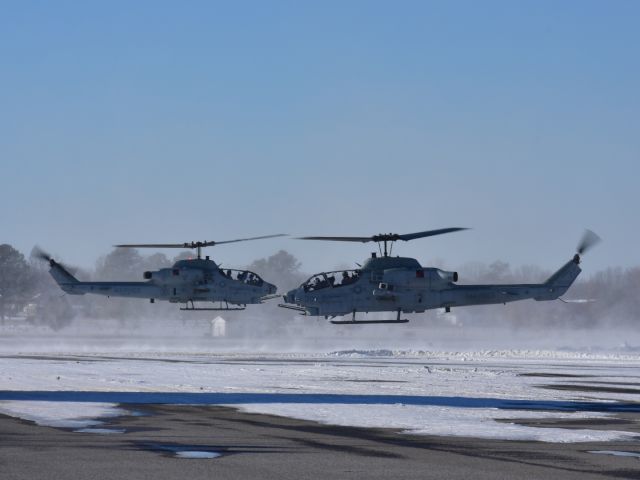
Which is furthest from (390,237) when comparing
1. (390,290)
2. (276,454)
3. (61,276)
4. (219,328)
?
(219,328)

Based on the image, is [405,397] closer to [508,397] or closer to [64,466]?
[508,397]

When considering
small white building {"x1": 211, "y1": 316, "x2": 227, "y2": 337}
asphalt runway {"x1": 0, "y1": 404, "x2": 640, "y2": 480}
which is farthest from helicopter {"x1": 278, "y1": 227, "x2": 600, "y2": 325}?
small white building {"x1": 211, "y1": 316, "x2": 227, "y2": 337}

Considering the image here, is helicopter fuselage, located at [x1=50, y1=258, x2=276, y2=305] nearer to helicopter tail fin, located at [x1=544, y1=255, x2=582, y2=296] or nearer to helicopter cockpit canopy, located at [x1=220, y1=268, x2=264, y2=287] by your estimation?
helicopter cockpit canopy, located at [x1=220, y1=268, x2=264, y2=287]

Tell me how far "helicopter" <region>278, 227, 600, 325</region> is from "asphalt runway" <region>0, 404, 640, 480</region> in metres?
31.3

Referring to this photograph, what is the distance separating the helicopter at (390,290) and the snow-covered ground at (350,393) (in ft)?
9.83

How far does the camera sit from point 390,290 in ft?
187

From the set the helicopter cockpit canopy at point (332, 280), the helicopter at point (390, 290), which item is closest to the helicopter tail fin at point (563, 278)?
the helicopter at point (390, 290)

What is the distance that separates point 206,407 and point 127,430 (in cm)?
661

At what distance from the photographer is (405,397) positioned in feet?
114

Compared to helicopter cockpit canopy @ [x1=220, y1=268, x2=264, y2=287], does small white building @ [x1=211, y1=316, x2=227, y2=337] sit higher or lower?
lower

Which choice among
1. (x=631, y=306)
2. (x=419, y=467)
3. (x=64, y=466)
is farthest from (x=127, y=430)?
(x=631, y=306)

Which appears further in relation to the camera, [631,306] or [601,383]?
[631,306]

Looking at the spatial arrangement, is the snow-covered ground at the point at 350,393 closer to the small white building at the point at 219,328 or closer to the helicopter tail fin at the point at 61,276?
the helicopter tail fin at the point at 61,276

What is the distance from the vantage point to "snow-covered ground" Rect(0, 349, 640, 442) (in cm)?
2662
